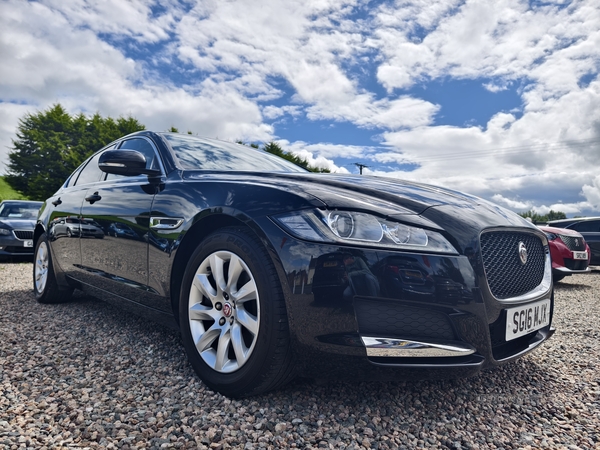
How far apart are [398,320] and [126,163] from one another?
6.47 ft

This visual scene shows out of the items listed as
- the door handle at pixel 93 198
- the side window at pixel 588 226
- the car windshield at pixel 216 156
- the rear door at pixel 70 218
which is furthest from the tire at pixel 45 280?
the side window at pixel 588 226

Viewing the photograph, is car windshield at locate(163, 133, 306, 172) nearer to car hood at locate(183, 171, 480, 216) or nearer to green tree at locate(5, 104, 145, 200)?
car hood at locate(183, 171, 480, 216)

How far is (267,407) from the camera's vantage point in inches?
80.2

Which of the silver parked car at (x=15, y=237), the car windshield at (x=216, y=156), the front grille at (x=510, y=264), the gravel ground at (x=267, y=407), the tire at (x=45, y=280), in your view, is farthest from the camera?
the silver parked car at (x=15, y=237)

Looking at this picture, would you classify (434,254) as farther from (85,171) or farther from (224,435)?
(85,171)

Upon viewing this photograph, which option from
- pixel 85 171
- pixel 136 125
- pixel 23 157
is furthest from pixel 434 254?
pixel 23 157

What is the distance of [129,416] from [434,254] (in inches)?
58.3

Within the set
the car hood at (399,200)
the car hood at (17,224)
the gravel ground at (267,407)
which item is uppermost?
the car hood at (399,200)

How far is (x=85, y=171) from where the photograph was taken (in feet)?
14.4

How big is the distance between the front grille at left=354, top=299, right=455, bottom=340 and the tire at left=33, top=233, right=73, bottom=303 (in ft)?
11.5

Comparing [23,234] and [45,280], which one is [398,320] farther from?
[23,234]

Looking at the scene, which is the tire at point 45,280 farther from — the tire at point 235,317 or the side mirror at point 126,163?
the tire at point 235,317

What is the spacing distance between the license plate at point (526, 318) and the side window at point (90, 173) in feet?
11.0

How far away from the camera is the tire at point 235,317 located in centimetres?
196
